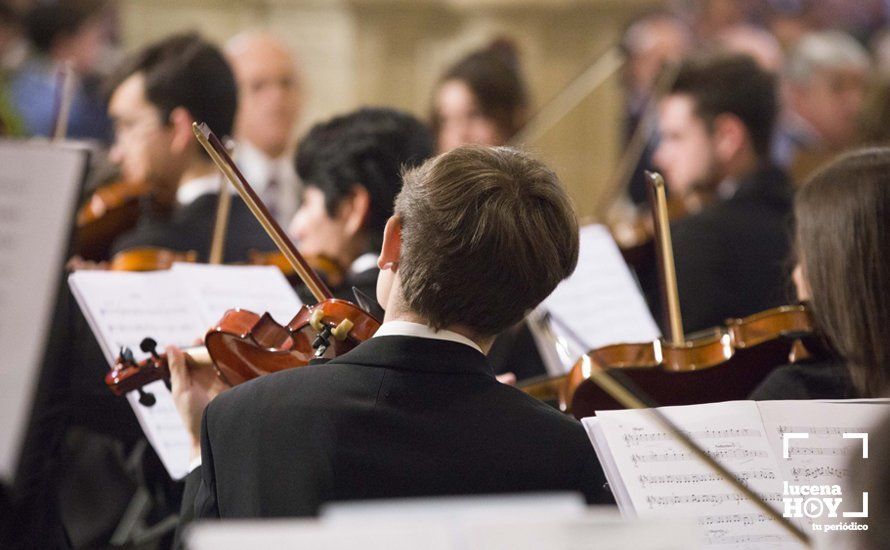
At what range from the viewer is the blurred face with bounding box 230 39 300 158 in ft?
17.0

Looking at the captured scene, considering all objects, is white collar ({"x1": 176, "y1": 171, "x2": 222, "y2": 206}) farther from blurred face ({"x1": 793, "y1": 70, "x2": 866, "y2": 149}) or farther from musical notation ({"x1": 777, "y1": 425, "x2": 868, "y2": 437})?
blurred face ({"x1": 793, "y1": 70, "x2": 866, "y2": 149})

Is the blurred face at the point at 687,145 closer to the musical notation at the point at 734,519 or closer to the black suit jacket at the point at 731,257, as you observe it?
the black suit jacket at the point at 731,257

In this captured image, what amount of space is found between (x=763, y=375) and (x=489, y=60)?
2176 millimetres

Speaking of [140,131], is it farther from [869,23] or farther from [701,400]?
[869,23]

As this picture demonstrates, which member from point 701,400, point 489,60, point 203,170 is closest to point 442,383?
point 701,400

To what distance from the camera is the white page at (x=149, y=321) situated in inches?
93.5

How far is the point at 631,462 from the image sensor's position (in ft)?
5.62

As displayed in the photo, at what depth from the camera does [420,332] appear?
1769 millimetres

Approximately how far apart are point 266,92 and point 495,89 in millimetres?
1206

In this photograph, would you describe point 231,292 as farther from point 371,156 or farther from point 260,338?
point 371,156

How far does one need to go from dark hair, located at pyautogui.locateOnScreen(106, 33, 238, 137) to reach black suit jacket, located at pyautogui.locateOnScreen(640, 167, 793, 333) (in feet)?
4.48

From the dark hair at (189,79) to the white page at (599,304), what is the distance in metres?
1.17

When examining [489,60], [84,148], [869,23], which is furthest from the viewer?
[869,23]

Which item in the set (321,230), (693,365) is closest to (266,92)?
(321,230)
